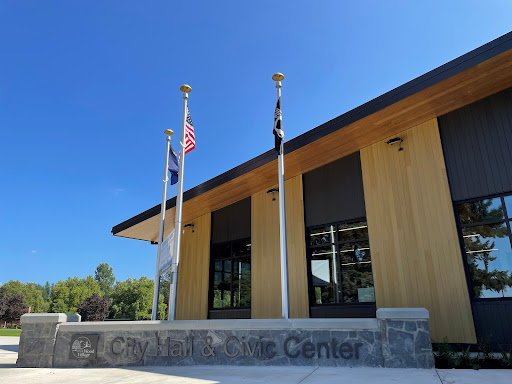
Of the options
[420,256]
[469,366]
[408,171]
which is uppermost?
[408,171]

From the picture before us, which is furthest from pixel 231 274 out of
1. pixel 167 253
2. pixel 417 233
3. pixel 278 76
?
pixel 278 76

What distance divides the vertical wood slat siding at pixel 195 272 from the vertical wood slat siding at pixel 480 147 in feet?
30.3

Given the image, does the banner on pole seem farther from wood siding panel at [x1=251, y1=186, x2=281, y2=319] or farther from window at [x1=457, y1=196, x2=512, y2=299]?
window at [x1=457, y1=196, x2=512, y2=299]

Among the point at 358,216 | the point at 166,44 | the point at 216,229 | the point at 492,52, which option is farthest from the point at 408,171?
the point at 166,44

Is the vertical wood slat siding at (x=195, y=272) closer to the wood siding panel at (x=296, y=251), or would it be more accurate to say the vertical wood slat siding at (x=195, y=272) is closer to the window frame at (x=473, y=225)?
the wood siding panel at (x=296, y=251)

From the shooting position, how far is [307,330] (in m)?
6.42

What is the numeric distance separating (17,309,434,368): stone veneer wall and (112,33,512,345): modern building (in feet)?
9.16

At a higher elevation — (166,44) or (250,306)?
(166,44)

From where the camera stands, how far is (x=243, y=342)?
21.8ft

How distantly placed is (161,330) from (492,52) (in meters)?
8.44

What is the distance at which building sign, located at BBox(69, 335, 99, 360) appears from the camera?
700cm

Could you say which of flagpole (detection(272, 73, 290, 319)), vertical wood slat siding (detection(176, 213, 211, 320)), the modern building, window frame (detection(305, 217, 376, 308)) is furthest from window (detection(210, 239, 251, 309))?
flagpole (detection(272, 73, 290, 319))

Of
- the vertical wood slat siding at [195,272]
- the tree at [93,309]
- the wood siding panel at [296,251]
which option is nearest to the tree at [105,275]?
the tree at [93,309]

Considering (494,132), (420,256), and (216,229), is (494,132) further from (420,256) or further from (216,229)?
(216,229)
